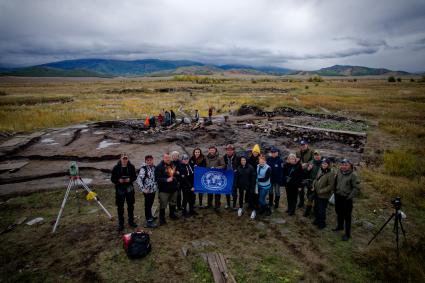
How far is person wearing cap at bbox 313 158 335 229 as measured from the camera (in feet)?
25.6

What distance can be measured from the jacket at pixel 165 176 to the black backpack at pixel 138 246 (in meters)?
1.57

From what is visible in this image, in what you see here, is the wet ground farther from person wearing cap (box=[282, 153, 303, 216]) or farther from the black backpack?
person wearing cap (box=[282, 153, 303, 216])

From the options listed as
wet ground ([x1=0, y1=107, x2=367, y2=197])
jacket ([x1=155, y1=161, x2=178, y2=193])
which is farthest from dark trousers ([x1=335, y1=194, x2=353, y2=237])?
wet ground ([x1=0, y1=107, x2=367, y2=197])

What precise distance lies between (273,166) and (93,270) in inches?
229

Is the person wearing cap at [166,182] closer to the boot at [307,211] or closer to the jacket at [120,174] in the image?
the jacket at [120,174]

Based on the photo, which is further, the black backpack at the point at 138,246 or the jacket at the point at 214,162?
the jacket at the point at 214,162

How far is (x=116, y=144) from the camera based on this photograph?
18.5 meters

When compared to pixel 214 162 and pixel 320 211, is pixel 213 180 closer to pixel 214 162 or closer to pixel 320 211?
pixel 214 162

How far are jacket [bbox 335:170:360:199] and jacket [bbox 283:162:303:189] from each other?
1.24m

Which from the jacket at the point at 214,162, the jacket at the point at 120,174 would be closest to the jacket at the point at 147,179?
the jacket at the point at 120,174

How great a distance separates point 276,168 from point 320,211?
1.83 metres

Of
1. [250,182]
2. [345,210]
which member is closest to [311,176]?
[345,210]

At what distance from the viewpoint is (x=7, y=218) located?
8953mm

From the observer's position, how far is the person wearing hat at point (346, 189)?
7.26 metres
